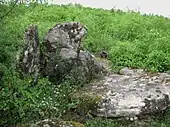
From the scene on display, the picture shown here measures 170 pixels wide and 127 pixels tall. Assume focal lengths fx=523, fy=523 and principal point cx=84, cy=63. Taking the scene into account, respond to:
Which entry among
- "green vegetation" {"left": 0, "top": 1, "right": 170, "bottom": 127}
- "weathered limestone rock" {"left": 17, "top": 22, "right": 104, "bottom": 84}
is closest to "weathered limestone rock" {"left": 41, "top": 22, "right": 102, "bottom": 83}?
"weathered limestone rock" {"left": 17, "top": 22, "right": 104, "bottom": 84}

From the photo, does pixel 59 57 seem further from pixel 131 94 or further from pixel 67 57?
pixel 131 94

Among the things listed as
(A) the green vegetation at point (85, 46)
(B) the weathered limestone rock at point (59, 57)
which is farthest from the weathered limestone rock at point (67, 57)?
(A) the green vegetation at point (85, 46)

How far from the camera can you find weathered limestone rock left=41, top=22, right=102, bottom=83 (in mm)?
10930

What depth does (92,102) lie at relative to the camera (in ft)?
32.8

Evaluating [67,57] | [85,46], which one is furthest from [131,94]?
[85,46]

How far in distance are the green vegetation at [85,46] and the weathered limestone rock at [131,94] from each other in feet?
1.21

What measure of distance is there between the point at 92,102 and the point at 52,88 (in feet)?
3.09

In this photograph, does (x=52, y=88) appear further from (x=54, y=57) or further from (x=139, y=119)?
(x=139, y=119)

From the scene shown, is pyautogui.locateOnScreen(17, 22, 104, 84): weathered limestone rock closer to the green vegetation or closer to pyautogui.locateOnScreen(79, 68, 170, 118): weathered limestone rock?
the green vegetation

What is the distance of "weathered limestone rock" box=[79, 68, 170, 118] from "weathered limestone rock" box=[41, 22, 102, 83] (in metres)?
0.36

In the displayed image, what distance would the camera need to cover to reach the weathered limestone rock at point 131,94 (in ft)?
32.3

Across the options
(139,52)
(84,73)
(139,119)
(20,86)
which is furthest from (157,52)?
(20,86)

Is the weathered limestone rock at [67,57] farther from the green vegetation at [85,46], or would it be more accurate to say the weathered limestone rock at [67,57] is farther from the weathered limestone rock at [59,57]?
the green vegetation at [85,46]

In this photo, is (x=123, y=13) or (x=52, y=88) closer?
(x=52, y=88)
